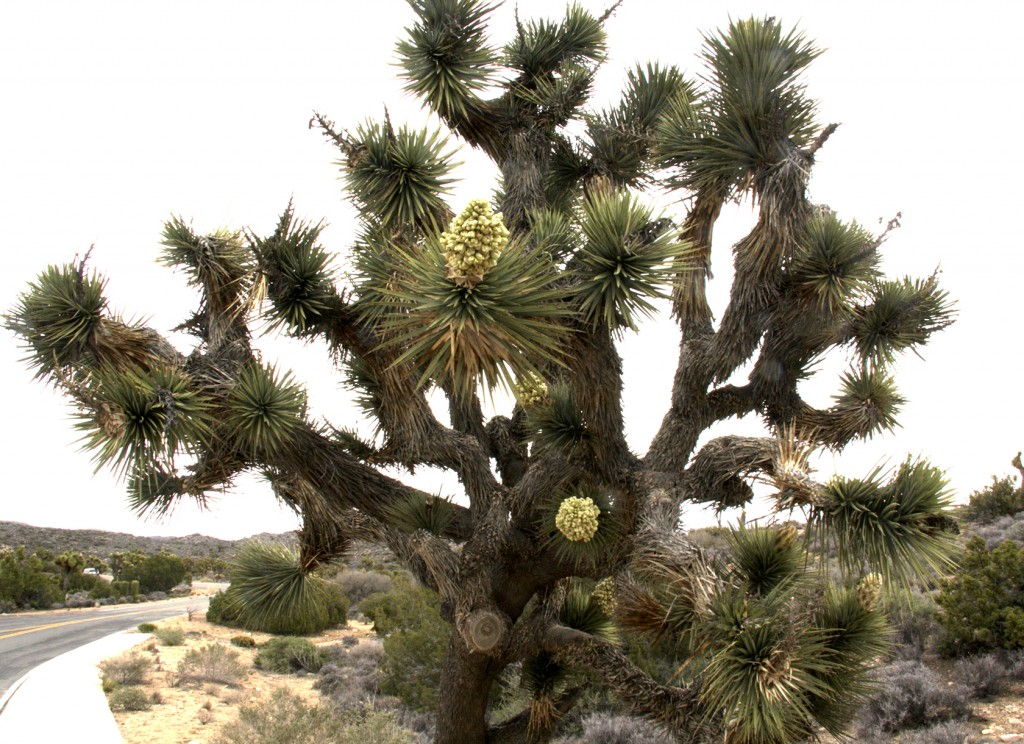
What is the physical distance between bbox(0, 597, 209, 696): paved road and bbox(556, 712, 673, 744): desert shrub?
374 inches

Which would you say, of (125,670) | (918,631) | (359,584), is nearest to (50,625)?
(359,584)

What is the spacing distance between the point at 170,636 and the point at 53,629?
4.77 meters

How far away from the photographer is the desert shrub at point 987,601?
9.81 m

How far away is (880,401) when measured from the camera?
18.3 ft

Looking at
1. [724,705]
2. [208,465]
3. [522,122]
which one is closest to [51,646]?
[208,465]

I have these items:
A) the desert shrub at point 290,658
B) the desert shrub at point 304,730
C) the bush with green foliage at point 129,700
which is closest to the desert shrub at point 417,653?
the desert shrub at point 304,730

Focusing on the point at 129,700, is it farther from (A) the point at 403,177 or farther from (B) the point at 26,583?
(B) the point at 26,583

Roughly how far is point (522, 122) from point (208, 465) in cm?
Answer: 392

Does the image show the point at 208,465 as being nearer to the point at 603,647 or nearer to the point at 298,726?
the point at 603,647

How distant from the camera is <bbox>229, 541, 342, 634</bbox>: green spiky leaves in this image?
6168 millimetres

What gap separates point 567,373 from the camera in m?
4.62

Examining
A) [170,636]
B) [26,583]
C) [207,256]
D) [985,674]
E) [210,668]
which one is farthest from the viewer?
[26,583]

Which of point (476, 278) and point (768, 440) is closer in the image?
point (476, 278)

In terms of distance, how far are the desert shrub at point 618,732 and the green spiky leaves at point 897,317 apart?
5807 millimetres
